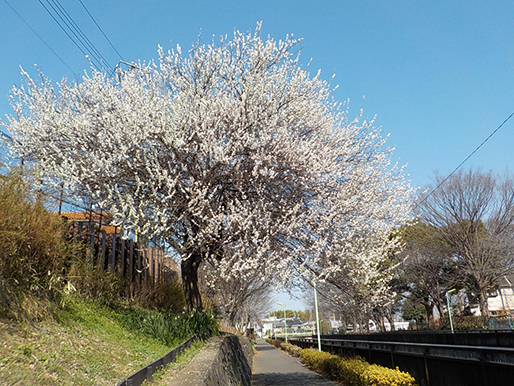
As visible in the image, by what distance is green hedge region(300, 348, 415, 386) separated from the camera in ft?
30.6

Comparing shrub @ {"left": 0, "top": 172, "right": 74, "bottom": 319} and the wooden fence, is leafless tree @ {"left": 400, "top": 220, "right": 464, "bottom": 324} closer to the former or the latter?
the wooden fence

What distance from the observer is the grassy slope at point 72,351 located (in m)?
3.72

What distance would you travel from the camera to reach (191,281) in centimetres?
1022

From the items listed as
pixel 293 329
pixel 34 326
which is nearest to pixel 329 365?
pixel 34 326

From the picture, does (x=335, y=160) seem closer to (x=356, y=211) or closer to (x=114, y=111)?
(x=356, y=211)

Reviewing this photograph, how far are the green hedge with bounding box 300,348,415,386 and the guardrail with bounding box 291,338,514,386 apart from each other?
0.41m

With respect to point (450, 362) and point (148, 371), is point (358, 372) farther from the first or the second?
point (148, 371)

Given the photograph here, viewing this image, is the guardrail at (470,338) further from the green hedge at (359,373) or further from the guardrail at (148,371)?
the guardrail at (148,371)

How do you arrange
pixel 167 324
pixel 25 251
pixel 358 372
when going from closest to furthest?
pixel 25 251 < pixel 167 324 < pixel 358 372

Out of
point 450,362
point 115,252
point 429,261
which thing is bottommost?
point 450,362

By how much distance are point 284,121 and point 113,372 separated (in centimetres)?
607

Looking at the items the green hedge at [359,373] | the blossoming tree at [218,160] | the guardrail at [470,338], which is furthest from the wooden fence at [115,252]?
the guardrail at [470,338]

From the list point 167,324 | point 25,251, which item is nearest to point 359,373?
point 167,324

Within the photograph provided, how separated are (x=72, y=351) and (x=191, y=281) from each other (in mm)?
5631
